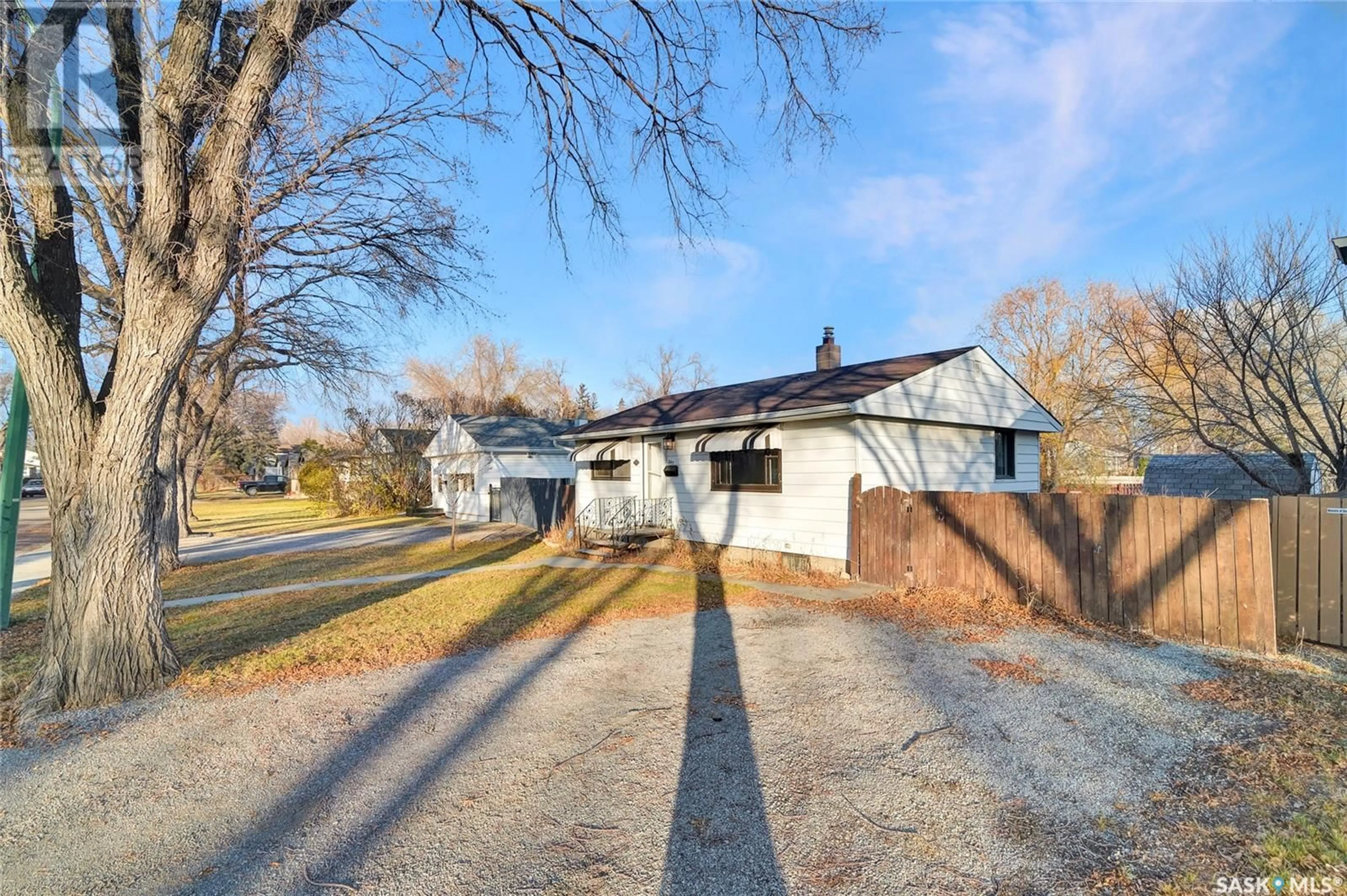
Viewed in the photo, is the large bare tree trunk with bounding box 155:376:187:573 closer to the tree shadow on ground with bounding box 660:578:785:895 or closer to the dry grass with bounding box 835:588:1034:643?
the tree shadow on ground with bounding box 660:578:785:895

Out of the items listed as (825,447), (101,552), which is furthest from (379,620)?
(825,447)

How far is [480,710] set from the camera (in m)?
4.57

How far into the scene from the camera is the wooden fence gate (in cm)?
577

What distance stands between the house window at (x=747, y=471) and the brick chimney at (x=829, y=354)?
153 inches

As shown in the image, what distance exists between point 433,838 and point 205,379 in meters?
13.8


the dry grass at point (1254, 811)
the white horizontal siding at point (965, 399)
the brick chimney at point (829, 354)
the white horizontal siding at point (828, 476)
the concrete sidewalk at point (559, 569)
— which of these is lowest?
the concrete sidewalk at point (559, 569)

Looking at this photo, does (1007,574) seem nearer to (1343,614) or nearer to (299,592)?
(1343,614)

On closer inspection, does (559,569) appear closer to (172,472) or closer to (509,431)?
(172,472)

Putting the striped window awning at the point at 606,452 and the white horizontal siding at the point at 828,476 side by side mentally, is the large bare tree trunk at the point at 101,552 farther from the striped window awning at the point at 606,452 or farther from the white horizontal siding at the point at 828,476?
the striped window awning at the point at 606,452

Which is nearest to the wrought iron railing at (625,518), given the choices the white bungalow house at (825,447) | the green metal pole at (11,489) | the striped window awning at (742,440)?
the white bungalow house at (825,447)

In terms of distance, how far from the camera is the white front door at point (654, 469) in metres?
13.6

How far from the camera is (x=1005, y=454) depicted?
485 inches

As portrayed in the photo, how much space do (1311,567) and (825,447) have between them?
221 inches

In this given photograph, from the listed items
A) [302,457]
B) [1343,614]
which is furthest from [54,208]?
[302,457]
